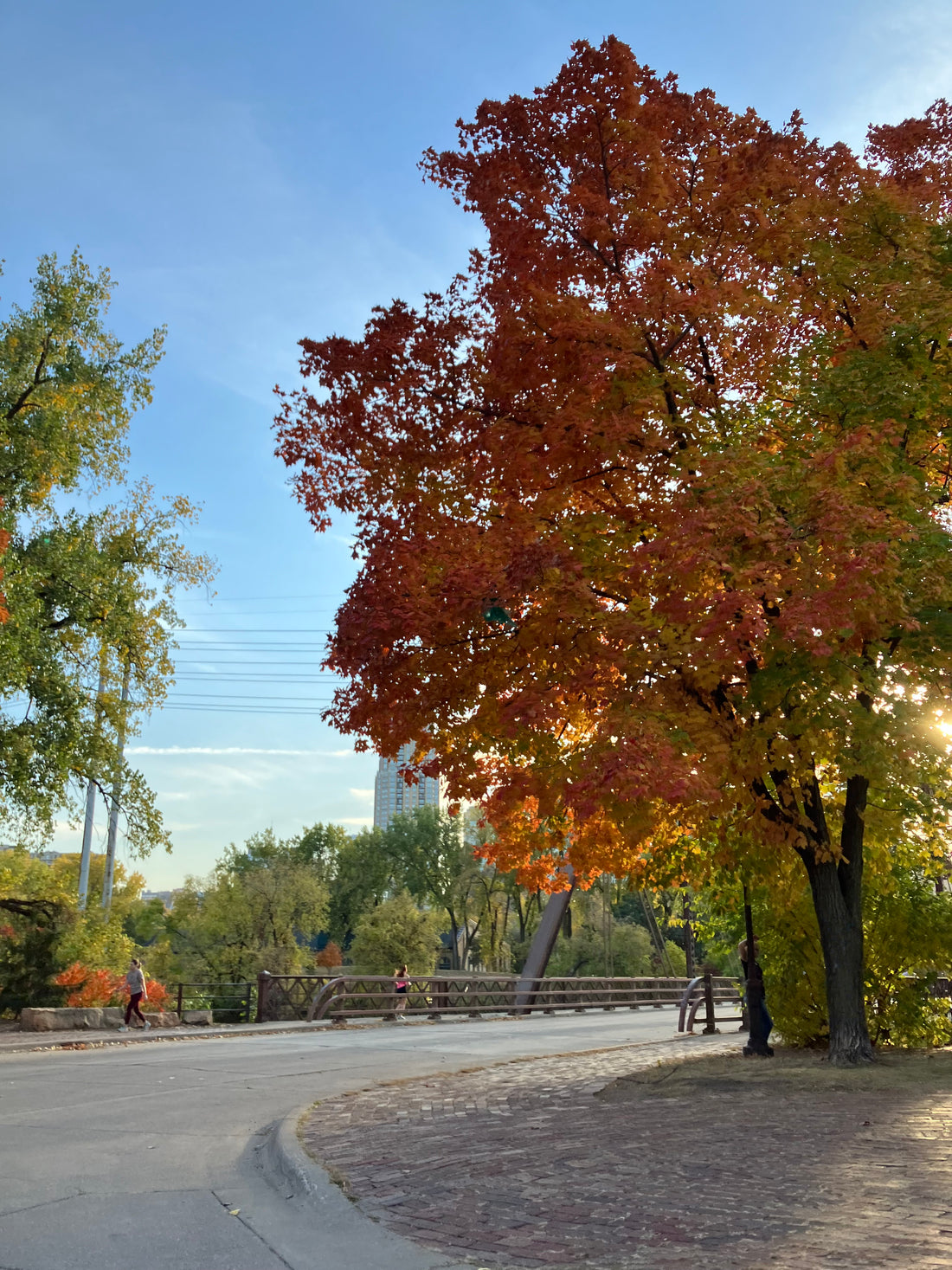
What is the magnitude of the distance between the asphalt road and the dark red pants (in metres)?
3.94

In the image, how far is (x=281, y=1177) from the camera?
6379 mm

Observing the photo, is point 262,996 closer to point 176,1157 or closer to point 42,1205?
point 176,1157

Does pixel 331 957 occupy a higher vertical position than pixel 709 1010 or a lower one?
lower

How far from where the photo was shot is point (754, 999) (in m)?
12.1

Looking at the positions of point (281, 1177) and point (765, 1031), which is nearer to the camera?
point (281, 1177)

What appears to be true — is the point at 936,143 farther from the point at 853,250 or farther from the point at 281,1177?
the point at 281,1177

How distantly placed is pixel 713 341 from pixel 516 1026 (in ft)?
55.1

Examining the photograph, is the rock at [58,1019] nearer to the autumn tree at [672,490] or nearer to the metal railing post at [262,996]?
the metal railing post at [262,996]

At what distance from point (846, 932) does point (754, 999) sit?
1.96 m

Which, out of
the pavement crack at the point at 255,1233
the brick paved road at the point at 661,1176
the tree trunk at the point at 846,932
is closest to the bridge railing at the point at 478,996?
the tree trunk at the point at 846,932

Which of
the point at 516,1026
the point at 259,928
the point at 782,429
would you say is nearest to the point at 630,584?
the point at 782,429

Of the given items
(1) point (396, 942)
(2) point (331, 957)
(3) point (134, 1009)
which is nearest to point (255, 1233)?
(3) point (134, 1009)

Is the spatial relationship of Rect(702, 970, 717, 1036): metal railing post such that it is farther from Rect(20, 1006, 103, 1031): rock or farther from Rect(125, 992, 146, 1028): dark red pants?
Rect(20, 1006, 103, 1031): rock

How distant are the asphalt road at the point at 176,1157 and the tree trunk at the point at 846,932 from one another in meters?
5.14
